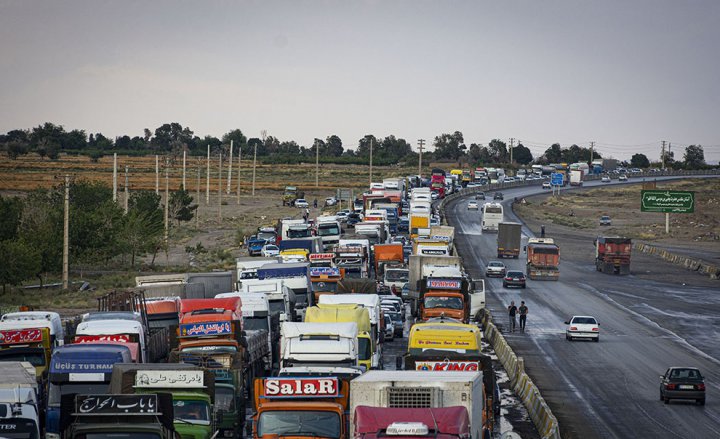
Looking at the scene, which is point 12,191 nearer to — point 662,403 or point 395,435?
point 662,403

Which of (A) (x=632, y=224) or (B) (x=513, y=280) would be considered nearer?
(B) (x=513, y=280)

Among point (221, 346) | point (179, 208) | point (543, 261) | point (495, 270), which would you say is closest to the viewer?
point (221, 346)

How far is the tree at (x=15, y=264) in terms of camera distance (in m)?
61.4

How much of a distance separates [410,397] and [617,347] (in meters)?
31.7

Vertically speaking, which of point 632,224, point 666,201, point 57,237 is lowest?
point 632,224

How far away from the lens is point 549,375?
40.0 metres

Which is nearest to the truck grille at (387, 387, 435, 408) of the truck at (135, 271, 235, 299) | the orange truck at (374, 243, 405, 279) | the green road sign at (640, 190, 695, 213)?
the truck at (135, 271, 235, 299)

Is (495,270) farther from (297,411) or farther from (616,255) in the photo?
(297,411)

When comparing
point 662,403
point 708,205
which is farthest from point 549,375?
point 708,205

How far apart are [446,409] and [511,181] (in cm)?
17629

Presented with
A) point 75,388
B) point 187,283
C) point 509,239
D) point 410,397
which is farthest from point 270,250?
point 410,397

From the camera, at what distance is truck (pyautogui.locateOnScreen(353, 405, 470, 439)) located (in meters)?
15.9

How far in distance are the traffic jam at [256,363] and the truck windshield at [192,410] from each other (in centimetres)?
2

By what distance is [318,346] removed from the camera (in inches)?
1060
